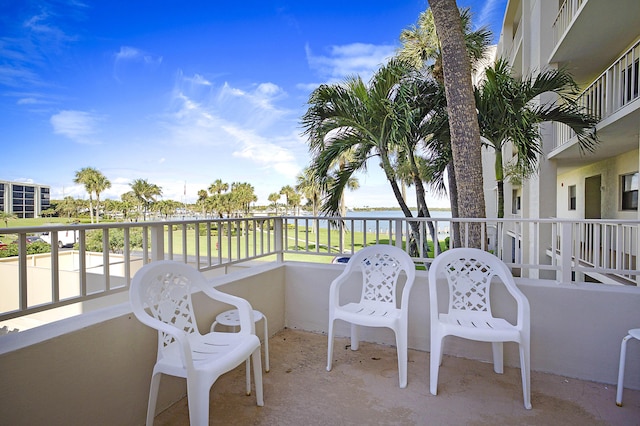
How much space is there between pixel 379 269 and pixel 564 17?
23.1 feet

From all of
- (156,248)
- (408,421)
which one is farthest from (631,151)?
(156,248)

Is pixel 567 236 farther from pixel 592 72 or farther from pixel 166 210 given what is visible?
pixel 166 210

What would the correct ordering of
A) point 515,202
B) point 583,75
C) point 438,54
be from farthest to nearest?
point 515,202 → point 583,75 → point 438,54

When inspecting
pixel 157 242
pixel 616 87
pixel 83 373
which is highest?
pixel 616 87

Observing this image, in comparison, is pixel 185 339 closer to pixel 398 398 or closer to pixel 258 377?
pixel 258 377

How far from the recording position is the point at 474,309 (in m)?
2.99

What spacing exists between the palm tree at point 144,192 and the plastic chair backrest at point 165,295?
40.1 meters

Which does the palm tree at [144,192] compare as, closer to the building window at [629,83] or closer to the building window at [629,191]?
the building window at [629,191]

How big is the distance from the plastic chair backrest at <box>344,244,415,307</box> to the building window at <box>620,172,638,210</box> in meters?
6.29

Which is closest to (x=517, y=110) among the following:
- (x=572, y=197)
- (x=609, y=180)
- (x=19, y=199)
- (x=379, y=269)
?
(x=379, y=269)

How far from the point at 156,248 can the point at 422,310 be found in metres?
2.47

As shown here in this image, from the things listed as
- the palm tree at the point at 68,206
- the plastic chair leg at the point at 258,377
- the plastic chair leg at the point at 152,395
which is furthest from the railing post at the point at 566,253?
the palm tree at the point at 68,206

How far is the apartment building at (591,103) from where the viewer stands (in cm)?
509

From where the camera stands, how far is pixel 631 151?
6562 millimetres
